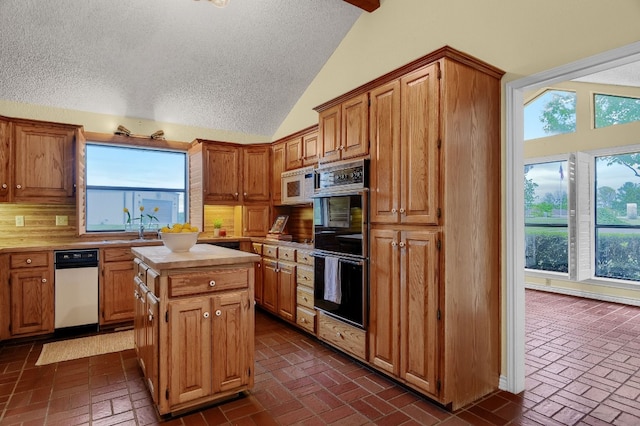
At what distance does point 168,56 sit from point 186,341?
3.20 meters

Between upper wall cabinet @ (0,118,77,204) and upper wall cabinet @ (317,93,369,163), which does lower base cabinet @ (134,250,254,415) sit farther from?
upper wall cabinet @ (0,118,77,204)

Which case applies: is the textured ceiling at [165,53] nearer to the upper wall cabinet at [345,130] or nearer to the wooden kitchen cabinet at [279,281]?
the upper wall cabinet at [345,130]

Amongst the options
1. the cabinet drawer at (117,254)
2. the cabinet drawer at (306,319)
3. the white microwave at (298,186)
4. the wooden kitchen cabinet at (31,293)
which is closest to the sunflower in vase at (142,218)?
the cabinet drawer at (117,254)

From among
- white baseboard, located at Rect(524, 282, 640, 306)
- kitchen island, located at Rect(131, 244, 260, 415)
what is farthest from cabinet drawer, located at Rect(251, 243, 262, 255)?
white baseboard, located at Rect(524, 282, 640, 306)

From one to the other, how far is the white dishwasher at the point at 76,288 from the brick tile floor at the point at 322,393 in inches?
14.4

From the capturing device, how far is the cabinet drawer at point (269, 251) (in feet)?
13.7

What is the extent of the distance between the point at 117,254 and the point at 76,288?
50 cm

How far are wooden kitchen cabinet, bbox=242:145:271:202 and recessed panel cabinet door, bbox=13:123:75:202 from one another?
2018 mm

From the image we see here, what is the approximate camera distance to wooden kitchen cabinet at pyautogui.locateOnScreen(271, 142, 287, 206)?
15.7 feet

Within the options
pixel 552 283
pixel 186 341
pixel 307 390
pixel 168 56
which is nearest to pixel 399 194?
pixel 307 390

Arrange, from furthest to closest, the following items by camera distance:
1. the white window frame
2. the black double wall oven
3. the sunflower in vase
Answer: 1. the white window frame
2. the sunflower in vase
3. the black double wall oven

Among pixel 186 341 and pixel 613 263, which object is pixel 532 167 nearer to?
pixel 613 263

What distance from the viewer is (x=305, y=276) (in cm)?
363

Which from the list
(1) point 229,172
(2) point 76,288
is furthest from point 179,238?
(1) point 229,172
